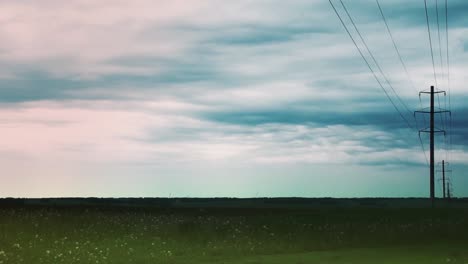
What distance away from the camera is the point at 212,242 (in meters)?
37.7

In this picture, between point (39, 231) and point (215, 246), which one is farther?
point (39, 231)

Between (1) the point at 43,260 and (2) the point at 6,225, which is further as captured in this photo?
(2) the point at 6,225

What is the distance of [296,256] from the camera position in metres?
32.9

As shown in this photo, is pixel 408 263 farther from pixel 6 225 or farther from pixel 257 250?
pixel 6 225

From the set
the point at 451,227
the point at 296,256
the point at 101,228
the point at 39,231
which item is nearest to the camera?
the point at 296,256

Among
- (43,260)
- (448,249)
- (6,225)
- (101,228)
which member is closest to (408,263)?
(448,249)

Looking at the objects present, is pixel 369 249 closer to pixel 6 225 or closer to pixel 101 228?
pixel 101 228

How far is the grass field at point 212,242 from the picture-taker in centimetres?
3122

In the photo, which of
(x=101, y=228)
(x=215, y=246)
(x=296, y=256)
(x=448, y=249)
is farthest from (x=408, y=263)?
(x=101, y=228)

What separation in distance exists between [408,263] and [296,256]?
552 centimetres

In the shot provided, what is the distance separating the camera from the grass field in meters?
31.2

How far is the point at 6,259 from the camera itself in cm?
2891

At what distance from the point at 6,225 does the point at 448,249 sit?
25221 millimetres

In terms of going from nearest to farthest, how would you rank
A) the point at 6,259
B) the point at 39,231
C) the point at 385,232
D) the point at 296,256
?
the point at 6,259, the point at 296,256, the point at 39,231, the point at 385,232
